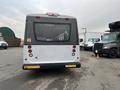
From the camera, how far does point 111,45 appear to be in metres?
17.3

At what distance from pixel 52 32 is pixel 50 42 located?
51 centimetres

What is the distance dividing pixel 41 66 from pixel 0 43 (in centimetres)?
2828

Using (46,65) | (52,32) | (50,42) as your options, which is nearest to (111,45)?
(52,32)

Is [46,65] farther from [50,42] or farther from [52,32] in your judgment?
[52,32]

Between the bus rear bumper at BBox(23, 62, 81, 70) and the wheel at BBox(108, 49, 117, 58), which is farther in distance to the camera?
the wheel at BBox(108, 49, 117, 58)

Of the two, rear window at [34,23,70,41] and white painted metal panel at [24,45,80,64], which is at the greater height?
rear window at [34,23,70,41]

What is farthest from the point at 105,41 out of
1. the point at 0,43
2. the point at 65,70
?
the point at 0,43

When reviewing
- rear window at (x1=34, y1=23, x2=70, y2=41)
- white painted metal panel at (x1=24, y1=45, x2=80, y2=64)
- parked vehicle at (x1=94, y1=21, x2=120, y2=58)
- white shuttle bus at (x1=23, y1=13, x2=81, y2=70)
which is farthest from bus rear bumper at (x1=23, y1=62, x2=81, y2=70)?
parked vehicle at (x1=94, y1=21, x2=120, y2=58)

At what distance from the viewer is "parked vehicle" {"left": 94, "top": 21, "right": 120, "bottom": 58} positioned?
17302 mm

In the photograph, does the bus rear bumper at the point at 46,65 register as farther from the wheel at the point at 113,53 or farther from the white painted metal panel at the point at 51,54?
the wheel at the point at 113,53

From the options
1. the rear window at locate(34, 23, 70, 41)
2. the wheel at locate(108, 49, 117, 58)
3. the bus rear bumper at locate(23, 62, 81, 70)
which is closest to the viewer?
the bus rear bumper at locate(23, 62, 81, 70)

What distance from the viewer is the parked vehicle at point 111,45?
17302 mm

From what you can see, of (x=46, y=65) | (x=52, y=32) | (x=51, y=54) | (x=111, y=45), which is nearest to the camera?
(x=46, y=65)

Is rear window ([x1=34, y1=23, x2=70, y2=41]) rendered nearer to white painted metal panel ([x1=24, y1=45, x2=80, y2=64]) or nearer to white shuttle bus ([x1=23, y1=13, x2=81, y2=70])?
white shuttle bus ([x1=23, y1=13, x2=81, y2=70])
